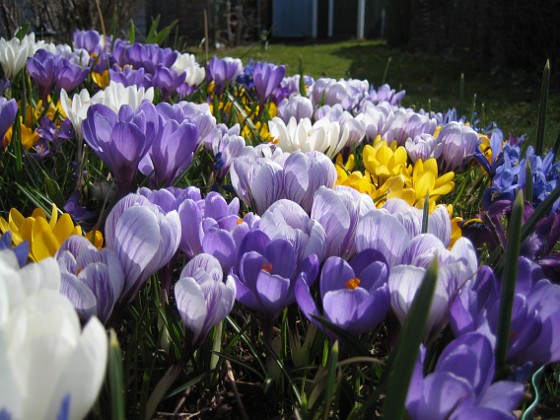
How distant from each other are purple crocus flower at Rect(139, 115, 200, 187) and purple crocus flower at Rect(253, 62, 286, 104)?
1122mm

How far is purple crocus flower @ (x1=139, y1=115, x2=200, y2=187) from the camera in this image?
0.99m

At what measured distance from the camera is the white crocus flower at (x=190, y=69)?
224cm

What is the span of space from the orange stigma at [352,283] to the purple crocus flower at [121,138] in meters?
0.45

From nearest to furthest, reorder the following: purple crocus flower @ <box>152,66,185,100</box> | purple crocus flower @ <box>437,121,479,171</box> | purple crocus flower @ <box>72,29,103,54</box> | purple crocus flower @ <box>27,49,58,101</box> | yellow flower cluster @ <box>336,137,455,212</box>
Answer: yellow flower cluster @ <box>336,137,455,212</box>, purple crocus flower @ <box>437,121,479,171</box>, purple crocus flower @ <box>27,49,58,101</box>, purple crocus flower @ <box>152,66,185,100</box>, purple crocus flower @ <box>72,29,103,54</box>

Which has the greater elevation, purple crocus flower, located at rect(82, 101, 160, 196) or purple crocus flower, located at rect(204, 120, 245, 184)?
purple crocus flower, located at rect(82, 101, 160, 196)

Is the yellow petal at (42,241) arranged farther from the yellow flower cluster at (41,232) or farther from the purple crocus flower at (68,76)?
the purple crocus flower at (68,76)

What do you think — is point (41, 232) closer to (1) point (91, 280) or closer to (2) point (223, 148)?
(1) point (91, 280)

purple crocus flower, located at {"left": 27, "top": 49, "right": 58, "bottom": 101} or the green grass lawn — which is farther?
the green grass lawn

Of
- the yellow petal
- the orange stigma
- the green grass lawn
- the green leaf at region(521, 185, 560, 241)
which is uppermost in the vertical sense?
the green leaf at region(521, 185, 560, 241)

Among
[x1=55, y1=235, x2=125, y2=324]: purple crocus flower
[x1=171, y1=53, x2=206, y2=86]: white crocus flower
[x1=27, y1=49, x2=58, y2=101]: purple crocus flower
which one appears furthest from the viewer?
[x1=171, y1=53, x2=206, y2=86]: white crocus flower

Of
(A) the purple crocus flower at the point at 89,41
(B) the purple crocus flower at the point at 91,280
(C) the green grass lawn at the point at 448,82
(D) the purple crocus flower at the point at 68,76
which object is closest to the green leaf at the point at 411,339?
(B) the purple crocus flower at the point at 91,280

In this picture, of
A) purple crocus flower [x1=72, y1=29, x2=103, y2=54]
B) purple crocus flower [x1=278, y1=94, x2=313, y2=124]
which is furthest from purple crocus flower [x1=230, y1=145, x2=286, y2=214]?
purple crocus flower [x1=72, y1=29, x2=103, y2=54]

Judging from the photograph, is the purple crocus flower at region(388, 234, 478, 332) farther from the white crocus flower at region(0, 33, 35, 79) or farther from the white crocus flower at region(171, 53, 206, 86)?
the white crocus flower at region(171, 53, 206, 86)

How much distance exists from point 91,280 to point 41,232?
0.52 ft
